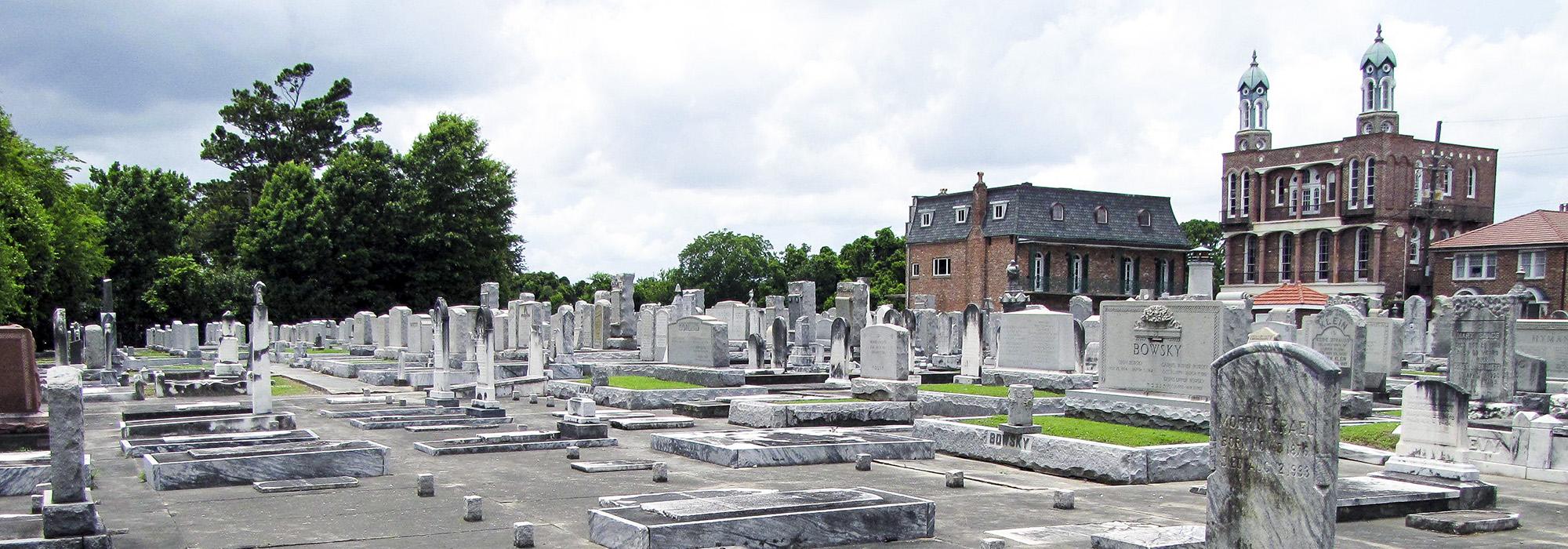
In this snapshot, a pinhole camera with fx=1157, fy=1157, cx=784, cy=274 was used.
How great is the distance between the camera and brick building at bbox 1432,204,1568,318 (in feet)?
153

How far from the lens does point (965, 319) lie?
25016 mm

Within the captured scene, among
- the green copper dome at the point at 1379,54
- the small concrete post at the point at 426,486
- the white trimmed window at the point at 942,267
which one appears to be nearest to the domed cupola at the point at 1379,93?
the green copper dome at the point at 1379,54

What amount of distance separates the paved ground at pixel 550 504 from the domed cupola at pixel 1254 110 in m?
51.6

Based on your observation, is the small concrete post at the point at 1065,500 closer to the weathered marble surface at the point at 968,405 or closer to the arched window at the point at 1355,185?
the weathered marble surface at the point at 968,405

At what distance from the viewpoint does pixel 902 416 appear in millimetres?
17859

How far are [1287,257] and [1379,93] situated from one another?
28.9 ft

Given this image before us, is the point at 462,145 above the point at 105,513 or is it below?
above

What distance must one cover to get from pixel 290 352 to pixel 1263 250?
45.2m

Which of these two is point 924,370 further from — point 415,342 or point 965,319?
point 415,342

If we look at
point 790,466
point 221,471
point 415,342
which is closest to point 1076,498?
point 790,466

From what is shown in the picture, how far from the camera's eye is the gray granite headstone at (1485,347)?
55.8 ft

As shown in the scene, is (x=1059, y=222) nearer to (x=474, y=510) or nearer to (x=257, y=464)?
(x=257, y=464)

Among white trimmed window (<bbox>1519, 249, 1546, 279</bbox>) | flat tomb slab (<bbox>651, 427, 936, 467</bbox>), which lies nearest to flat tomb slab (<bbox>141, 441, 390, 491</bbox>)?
flat tomb slab (<bbox>651, 427, 936, 467</bbox>)

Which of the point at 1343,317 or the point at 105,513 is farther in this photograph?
the point at 1343,317
